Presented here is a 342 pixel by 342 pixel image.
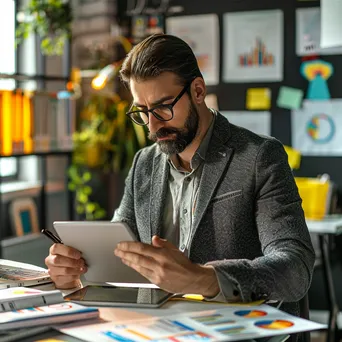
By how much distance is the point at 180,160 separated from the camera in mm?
2305

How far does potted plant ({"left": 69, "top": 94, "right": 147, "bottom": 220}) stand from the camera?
4738 mm

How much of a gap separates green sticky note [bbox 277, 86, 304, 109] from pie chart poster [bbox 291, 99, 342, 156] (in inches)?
1.5

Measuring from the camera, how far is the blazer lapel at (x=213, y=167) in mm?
2123

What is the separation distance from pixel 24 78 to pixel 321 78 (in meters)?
1.82

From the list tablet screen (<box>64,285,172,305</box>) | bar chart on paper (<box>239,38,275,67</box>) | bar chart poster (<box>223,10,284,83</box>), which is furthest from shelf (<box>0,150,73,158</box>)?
tablet screen (<box>64,285,172,305</box>)

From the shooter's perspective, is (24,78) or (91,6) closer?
(24,78)

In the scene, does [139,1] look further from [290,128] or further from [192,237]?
[192,237]

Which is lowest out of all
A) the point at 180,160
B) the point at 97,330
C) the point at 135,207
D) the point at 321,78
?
the point at 97,330

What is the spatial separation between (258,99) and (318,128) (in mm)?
429

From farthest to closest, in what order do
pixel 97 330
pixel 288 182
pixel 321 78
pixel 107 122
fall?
pixel 107 122 < pixel 321 78 < pixel 288 182 < pixel 97 330

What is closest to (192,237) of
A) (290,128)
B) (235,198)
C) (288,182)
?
(235,198)

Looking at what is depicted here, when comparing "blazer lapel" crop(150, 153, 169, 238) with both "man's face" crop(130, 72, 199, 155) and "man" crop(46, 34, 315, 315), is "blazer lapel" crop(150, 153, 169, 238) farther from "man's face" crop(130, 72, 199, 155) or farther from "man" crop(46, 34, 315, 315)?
"man's face" crop(130, 72, 199, 155)

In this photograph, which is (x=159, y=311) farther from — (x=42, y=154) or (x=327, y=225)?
(x=42, y=154)

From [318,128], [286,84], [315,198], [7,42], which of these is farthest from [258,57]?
[7,42]
